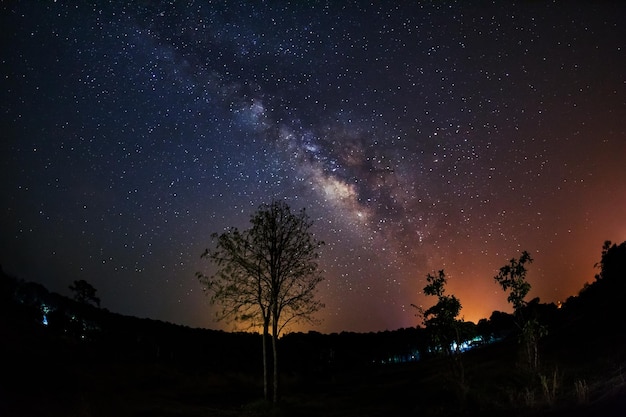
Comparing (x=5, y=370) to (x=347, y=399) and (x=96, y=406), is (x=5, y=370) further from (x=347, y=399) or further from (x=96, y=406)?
(x=347, y=399)

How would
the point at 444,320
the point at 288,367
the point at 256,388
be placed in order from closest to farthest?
the point at 444,320
the point at 256,388
the point at 288,367

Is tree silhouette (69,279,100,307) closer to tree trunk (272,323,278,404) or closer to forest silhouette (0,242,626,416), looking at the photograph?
forest silhouette (0,242,626,416)

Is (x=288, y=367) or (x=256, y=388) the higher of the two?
(x=288, y=367)

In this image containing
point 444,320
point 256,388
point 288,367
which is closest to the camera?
point 444,320

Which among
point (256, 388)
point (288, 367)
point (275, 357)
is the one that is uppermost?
point (275, 357)

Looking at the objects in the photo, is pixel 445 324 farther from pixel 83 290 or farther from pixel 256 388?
pixel 83 290

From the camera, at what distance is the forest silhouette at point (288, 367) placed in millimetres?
21906

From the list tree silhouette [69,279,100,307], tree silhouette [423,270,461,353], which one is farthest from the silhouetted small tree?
tree silhouette [69,279,100,307]

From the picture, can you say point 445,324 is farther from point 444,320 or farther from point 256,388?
point 256,388

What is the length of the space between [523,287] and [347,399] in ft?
51.7

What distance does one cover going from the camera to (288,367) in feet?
265

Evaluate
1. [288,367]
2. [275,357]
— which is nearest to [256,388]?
[275,357]

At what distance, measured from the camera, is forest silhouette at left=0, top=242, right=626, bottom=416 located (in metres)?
21.9

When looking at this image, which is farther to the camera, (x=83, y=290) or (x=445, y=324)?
(x=83, y=290)
